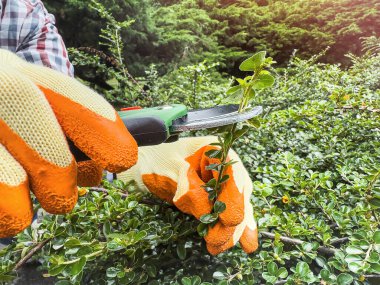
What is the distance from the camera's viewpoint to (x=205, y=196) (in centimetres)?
72

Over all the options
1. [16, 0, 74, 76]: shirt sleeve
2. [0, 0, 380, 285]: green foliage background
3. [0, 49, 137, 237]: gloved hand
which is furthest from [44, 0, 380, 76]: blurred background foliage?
[0, 49, 137, 237]: gloved hand

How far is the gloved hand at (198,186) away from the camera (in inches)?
27.1

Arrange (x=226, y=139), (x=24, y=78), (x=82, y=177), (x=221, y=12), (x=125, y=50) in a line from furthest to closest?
(x=221, y=12) → (x=125, y=50) → (x=226, y=139) → (x=82, y=177) → (x=24, y=78)

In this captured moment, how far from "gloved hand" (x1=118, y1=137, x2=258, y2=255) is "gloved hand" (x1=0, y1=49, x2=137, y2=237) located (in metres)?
0.26

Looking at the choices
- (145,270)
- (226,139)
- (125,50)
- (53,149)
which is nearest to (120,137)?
(53,149)

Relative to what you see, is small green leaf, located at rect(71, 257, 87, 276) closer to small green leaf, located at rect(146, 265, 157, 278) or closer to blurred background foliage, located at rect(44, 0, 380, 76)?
small green leaf, located at rect(146, 265, 157, 278)

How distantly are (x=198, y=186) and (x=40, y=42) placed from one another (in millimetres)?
938

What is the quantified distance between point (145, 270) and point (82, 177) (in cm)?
29

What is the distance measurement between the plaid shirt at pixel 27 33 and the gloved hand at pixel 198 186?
614 millimetres

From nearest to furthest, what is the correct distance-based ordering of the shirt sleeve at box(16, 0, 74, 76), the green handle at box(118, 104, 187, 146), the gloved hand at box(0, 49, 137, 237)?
the gloved hand at box(0, 49, 137, 237)
the green handle at box(118, 104, 187, 146)
the shirt sleeve at box(16, 0, 74, 76)

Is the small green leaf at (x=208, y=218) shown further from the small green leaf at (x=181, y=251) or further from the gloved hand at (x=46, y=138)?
the gloved hand at (x=46, y=138)

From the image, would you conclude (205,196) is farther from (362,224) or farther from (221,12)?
(221,12)

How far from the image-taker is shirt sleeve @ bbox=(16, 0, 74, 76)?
1.28 metres

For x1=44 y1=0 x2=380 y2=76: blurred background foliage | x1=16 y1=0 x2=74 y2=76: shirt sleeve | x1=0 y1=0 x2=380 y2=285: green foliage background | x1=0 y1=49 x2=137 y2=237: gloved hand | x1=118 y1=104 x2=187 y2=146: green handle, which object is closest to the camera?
x1=0 y1=49 x2=137 y2=237: gloved hand
